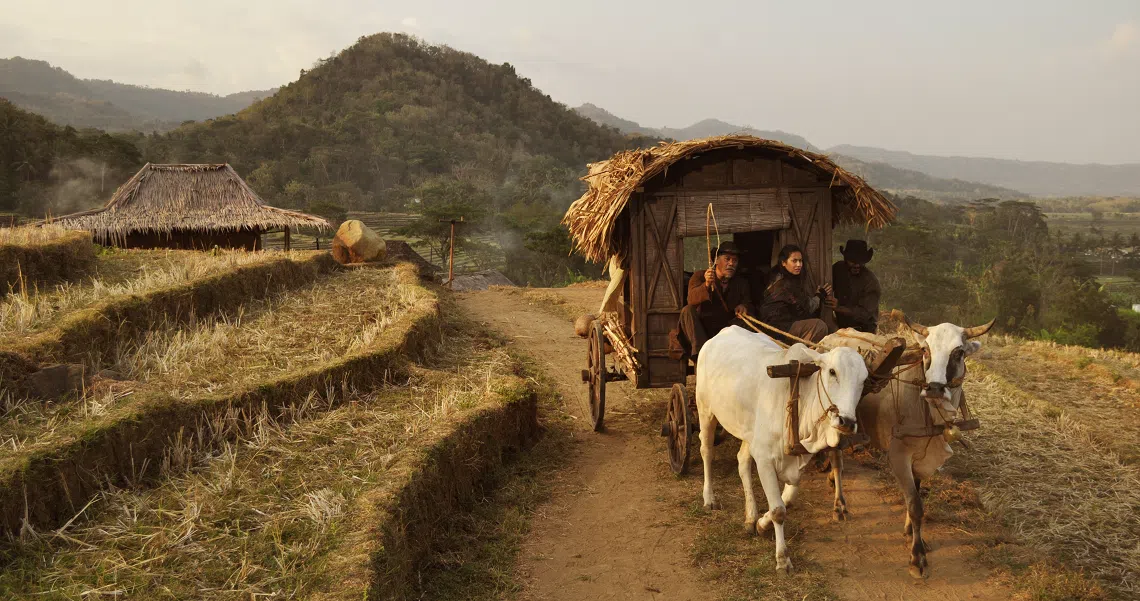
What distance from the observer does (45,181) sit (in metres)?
40.0

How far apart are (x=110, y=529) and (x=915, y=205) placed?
5759 cm

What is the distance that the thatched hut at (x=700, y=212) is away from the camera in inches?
303

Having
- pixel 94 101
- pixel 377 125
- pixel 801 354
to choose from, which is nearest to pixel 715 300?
pixel 801 354

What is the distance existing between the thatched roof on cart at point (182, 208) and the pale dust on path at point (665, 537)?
1485 cm

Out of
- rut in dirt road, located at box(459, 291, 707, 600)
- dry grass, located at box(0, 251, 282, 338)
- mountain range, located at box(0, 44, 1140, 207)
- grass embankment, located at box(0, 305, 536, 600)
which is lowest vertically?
rut in dirt road, located at box(459, 291, 707, 600)

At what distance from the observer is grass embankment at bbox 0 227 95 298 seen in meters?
10.3

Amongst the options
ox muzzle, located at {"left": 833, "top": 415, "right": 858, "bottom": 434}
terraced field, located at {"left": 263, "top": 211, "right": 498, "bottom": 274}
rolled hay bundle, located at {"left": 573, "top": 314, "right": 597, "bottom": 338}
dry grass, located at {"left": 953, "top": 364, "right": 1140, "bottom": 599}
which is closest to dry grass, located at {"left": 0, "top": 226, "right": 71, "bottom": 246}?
rolled hay bundle, located at {"left": 573, "top": 314, "right": 597, "bottom": 338}

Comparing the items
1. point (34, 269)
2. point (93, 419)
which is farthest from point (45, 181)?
point (93, 419)

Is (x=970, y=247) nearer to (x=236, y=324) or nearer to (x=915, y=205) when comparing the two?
(x=915, y=205)

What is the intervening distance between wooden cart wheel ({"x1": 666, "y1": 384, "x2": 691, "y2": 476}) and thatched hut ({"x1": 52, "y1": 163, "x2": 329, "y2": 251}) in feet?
49.8

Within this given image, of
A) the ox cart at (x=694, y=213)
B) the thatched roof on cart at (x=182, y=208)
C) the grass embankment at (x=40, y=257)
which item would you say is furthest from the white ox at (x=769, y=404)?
the thatched roof on cart at (x=182, y=208)

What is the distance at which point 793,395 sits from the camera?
17.5ft

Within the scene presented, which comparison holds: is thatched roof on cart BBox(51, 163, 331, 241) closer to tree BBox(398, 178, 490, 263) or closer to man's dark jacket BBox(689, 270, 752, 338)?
tree BBox(398, 178, 490, 263)

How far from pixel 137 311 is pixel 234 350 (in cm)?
125
